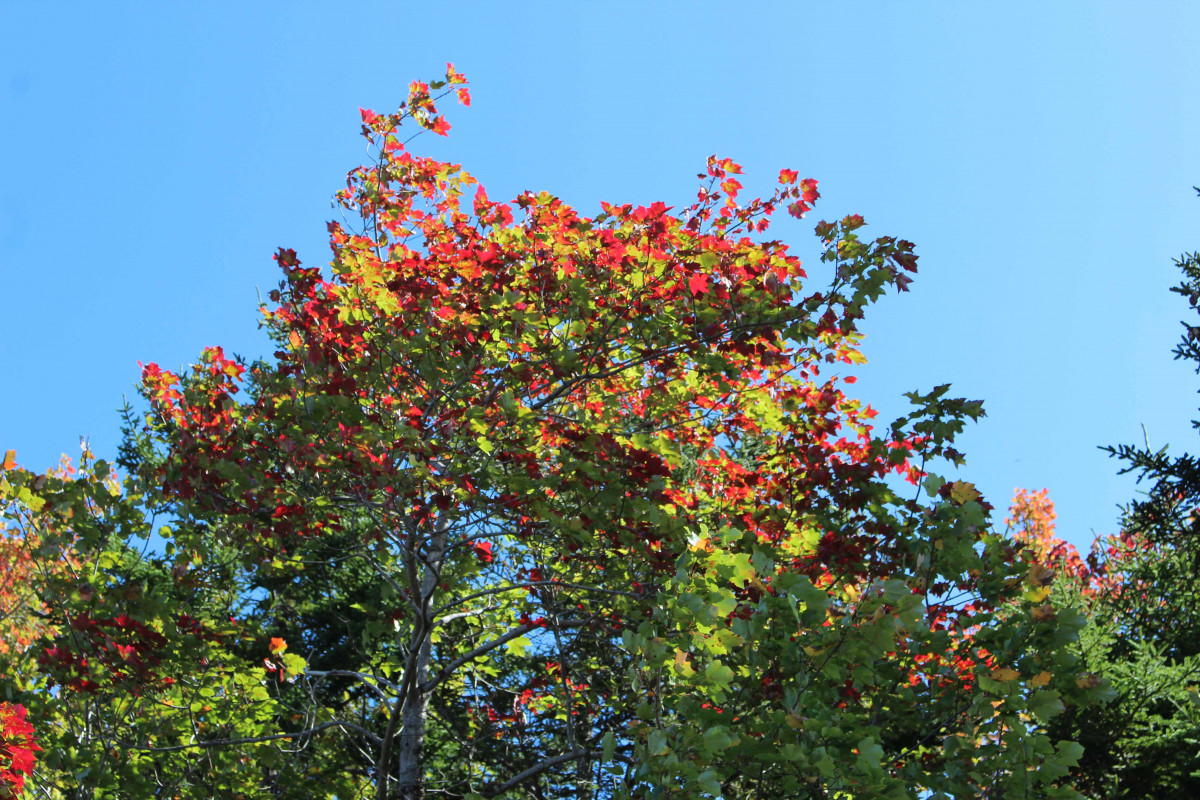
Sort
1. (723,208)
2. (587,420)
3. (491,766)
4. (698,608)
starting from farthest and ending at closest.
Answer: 1. (491,766)
2. (723,208)
3. (587,420)
4. (698,608)

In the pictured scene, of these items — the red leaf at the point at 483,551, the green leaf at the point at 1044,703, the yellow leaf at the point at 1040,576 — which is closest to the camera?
the green leaf at the point at 1044,703

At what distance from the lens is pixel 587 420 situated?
5.94 m

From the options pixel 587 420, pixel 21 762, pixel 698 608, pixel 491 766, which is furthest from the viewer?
pixel 491 766

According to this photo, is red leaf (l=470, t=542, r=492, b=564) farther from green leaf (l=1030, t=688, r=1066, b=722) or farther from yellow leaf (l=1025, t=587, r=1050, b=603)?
green leaf (l=1030, t=688, r=1066, b=722)

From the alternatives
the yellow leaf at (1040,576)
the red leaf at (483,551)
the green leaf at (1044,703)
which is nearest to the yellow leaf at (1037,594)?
the yellow leaf at (1040,576)

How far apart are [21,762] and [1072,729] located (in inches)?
314

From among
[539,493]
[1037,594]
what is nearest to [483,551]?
[539,493]

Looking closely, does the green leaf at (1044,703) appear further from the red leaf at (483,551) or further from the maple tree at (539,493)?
the red leaf at (483,551)

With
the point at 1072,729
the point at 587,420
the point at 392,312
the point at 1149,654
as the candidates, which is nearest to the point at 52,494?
the point at 392,312

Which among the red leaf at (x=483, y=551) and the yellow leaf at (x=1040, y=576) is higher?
the red leaf at (x=483, y=551)

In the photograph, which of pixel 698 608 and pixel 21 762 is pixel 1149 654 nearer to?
pixel 698 608

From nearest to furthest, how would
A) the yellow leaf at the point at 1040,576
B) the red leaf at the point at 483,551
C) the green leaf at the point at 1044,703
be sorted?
1. the green leaf at the point at 1044,703
2. the yellow leaf at the point at 1040,576
3. the red leaf at the point at 483,551

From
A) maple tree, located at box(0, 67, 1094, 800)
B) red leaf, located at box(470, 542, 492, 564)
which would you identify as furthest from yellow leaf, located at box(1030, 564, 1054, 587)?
red leaf, located at box(470, 542, 492, 564)

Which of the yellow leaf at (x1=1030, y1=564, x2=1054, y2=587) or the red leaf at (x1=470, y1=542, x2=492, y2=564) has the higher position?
the red leaf at (x1=470, y1=542, x2=492, y2=564)
